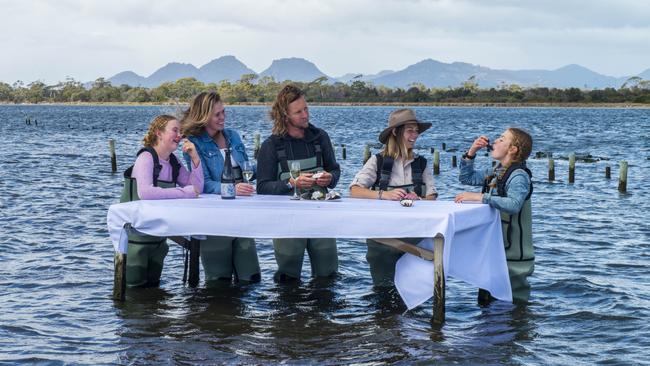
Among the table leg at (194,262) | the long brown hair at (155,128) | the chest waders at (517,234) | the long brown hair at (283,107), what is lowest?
the table leg at (194,262)

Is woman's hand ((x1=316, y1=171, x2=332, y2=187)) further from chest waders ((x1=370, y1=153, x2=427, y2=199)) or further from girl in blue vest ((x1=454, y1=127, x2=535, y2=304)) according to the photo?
girl in blue vest ((x1=454, y1=127, x2=535, y2=304))

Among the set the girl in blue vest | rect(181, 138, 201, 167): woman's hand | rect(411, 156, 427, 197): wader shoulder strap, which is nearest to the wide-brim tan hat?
rect(411, 156, 427, 197): wader shoulder strap

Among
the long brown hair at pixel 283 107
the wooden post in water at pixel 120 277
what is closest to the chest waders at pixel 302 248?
the long brown hair at pixel 283 107

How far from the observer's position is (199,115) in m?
8.80

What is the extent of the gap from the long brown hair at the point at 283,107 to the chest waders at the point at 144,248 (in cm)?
110

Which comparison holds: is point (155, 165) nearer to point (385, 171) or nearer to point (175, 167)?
point (175, 167)

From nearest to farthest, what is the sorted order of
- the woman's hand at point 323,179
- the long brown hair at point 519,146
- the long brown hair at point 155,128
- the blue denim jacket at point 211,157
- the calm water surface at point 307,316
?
the calm water surface at point 307,316
the woman's hand at point 323,179
the long brown hair at point 519,146
the long brown hair at point 155,128
the blue denim jacket at point 211,157

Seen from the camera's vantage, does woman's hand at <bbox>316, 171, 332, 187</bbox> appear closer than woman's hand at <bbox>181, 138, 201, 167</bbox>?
Yes

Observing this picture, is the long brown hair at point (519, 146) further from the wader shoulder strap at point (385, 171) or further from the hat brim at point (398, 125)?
the wader shoulder strap at point (385, 171)

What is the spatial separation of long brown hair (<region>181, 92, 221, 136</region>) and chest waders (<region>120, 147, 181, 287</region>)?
1.10 feet

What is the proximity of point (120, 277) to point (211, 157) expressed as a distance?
1.55m

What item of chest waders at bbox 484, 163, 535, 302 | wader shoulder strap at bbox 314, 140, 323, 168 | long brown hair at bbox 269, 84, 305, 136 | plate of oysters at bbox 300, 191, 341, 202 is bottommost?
chest waders at bbox 484, 163, 535, 302

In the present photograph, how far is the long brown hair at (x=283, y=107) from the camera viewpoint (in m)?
8.59

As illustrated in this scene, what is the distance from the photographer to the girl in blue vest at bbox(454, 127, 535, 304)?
801 cm
